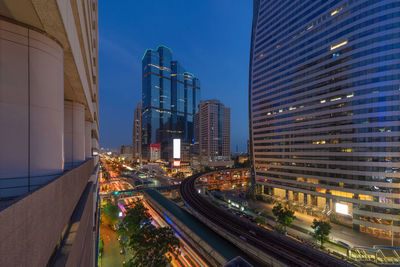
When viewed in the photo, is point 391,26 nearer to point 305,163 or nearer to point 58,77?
point 305,163

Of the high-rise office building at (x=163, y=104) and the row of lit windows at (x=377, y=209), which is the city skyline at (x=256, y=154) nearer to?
the row of lit windows at (x=377, y=209)

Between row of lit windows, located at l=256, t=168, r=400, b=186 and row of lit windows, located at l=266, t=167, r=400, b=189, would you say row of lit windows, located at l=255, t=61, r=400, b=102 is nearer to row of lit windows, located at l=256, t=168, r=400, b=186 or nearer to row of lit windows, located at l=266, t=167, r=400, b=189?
row of lit windows, located at l=256, t=168, r=400, b=186

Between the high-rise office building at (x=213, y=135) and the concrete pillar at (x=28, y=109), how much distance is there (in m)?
113

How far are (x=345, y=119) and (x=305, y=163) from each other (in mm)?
14720

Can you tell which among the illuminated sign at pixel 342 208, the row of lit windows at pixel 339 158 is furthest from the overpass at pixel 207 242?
the row of lit windows at pixel 339 158

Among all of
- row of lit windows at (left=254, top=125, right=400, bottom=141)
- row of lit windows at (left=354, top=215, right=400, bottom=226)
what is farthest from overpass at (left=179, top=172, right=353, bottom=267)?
row of lit windows at (left=254, top=125, right=400, bottom=141)

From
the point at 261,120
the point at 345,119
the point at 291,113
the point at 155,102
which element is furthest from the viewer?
the point at 155,102

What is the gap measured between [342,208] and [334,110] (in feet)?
78.8

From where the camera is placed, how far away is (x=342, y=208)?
35.4 m

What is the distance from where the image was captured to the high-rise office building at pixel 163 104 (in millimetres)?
147750

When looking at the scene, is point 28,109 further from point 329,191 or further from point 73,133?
point 329,191

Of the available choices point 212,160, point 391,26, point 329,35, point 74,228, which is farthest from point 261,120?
point 212,160

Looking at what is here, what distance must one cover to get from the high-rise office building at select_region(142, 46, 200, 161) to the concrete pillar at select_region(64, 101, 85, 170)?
12621 centimetres

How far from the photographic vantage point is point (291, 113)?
47.5m
